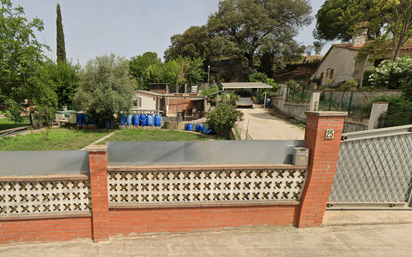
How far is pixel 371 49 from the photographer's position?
13.9m

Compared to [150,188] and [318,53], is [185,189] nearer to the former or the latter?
[150,188]

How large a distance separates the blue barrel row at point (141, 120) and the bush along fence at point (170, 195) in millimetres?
13166

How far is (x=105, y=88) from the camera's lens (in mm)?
14969

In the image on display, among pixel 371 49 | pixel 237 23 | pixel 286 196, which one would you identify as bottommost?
pixel 286 196

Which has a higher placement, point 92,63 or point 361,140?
point 92,63

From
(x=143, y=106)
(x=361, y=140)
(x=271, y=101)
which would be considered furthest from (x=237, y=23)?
(x=361, y=140)

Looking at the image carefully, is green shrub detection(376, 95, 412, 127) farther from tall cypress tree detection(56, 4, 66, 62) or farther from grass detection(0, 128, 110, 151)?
tall cypress tree detection(56, 4, 66, 62)

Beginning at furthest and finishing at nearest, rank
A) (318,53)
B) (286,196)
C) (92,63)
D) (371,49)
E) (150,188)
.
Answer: (318,53) → (92,63) → (371,49) → (286,196) → (150,188)

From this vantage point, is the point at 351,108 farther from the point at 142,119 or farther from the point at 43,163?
the point at 142,119

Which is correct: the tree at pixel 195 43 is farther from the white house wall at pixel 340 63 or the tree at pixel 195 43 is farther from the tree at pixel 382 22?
the tree at pixel 382 22

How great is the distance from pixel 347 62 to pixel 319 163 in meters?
21.4

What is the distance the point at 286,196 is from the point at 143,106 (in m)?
19.8

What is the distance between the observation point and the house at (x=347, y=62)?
57.0 ft

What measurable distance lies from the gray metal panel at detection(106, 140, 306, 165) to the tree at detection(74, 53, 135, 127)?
1286cm
